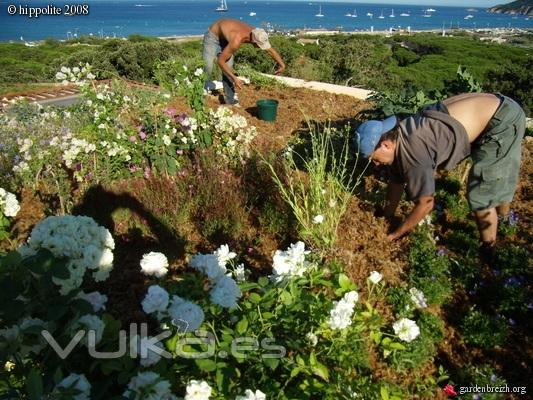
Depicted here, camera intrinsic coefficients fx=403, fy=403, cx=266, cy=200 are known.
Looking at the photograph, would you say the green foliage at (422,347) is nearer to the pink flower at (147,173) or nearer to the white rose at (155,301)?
the white rose at (155,301)

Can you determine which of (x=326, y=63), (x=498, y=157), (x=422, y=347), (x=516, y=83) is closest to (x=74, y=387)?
(x=422, y=347)

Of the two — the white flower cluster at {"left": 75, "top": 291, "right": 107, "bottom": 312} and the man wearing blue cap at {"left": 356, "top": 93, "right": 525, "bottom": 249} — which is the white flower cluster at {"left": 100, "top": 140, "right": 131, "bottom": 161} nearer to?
the man wearing blue cap at {"left": 356, "top": 93, "right": 525, "bottom": 249}

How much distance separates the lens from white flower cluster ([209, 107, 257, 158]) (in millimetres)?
3875

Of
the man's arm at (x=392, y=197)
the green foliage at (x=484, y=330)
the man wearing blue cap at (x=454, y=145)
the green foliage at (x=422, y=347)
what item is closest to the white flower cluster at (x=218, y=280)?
the green foliage at (x=422, y=347)

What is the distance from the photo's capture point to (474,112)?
102 inches

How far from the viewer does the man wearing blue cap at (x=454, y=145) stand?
2.47 m

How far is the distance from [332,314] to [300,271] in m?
0.20

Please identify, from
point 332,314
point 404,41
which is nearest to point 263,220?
point 332,314

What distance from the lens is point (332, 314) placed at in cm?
150

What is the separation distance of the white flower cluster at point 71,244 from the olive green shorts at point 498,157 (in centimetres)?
243

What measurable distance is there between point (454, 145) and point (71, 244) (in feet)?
7.35

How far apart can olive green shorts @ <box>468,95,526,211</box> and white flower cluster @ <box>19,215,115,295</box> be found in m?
2.43

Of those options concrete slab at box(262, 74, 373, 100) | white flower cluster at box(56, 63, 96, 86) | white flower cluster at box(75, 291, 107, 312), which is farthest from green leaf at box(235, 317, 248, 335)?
concrete slab at box(262, 74, 373, 100)

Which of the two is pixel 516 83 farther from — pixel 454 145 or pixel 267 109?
pixel 454 145
